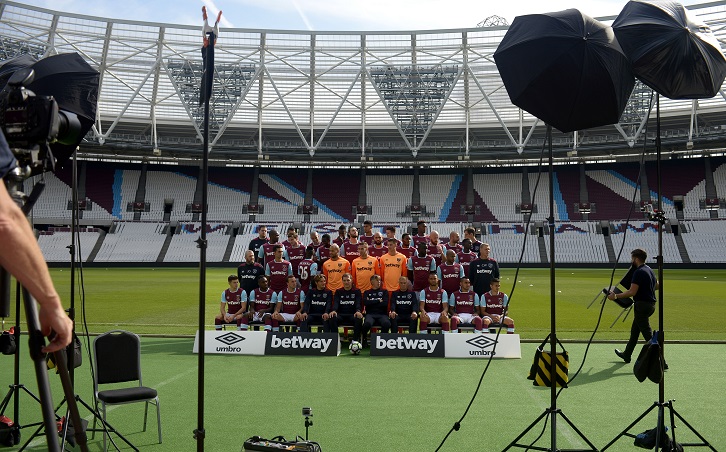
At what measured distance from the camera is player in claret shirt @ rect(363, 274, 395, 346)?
12.1 metres

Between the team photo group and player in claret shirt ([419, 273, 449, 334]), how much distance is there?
0.07ft

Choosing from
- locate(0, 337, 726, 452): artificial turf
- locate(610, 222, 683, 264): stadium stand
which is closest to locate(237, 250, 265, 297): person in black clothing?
locate(0, 337, 726, 452): artificial turf

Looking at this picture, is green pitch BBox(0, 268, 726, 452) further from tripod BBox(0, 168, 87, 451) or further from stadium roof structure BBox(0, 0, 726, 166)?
stadium roof structure BBox(0, 0, 726, 166)

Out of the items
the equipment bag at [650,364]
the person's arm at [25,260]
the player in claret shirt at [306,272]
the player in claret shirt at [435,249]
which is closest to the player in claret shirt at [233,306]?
the player in claret shirt at [306,272]

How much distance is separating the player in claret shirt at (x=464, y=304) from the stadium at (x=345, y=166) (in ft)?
6.50

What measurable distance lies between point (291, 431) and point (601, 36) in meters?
4.76

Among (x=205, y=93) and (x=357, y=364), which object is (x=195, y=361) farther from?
(x=205, y=93)

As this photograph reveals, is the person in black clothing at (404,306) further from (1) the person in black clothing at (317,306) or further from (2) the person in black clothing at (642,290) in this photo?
(2) the person in black clothing at (642,290)

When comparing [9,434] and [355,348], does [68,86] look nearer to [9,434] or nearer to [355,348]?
[9,434]

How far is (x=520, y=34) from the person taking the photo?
503 centimetres

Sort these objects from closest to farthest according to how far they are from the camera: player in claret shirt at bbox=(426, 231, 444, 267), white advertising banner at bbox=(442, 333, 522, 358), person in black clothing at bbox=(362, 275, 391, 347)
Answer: white advertising banner at bbox=(442, 333, 522, 358)
person in black clothing at bbox=(362, 275, 391, 347)
player in claret shirt at bbox=(426, 231, 444, 267)

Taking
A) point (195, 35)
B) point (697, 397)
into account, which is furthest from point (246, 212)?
point (697, 397)

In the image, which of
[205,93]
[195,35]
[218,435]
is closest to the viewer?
[205,93]

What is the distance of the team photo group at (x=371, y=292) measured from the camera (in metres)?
12.3
